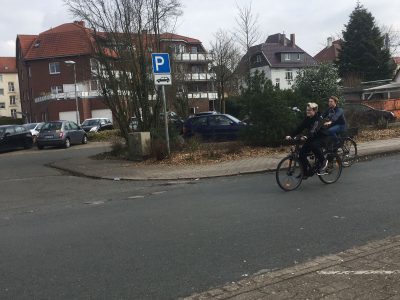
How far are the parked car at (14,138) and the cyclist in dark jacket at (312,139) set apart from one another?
20488 mm

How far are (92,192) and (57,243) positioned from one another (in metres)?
4.98

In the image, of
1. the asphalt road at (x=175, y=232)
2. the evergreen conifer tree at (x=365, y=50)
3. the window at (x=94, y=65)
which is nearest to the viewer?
the asphalt road at (x=175, y=232)

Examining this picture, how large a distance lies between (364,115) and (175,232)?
18781 mm

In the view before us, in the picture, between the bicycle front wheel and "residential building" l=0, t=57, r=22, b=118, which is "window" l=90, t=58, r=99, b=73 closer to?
the bicycle front wheel

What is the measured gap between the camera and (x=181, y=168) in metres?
14.2

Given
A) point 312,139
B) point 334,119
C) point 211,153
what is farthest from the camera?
point 211,153

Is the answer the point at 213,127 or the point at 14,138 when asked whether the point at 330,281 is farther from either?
the point at 14,138

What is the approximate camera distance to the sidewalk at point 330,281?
161 inches

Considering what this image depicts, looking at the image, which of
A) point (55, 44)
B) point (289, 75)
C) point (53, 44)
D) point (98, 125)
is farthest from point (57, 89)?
point (289, 75)

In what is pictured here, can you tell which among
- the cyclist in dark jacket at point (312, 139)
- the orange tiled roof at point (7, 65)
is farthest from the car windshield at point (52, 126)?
the orange tiled roof at point (7, 65)

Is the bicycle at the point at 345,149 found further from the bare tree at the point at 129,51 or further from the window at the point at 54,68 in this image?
the window at the point at 54,68

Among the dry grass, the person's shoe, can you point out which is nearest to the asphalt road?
the person's shoe

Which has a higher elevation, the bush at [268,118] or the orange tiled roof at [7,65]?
the orange tiled roof at [7,65]

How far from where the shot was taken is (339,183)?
405 inches
